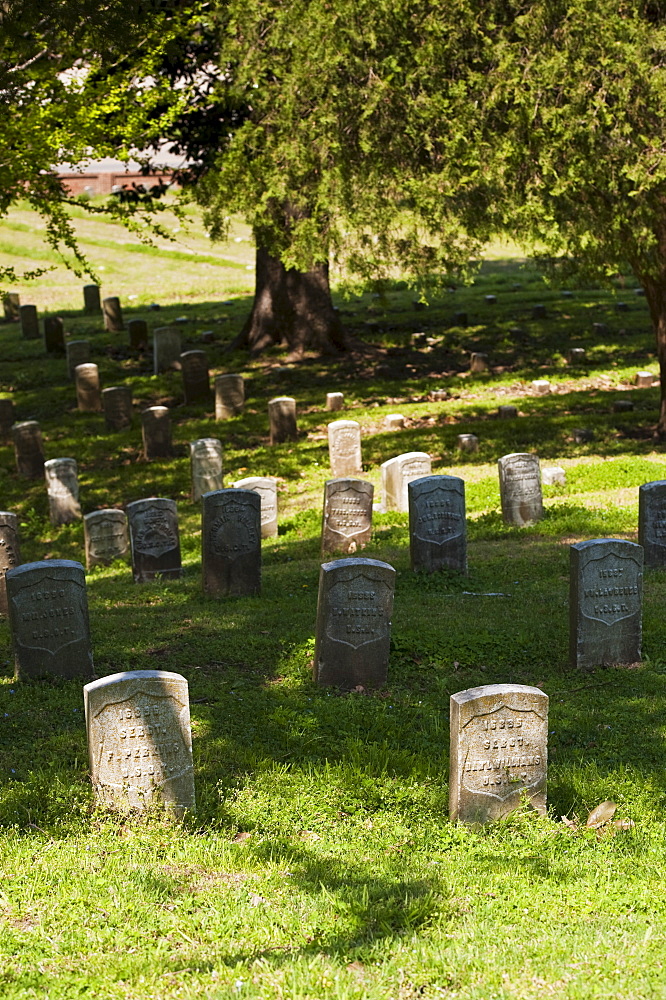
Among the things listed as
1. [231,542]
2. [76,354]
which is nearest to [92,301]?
[76,354]

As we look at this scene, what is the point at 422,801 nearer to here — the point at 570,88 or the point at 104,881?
the point at 104,881

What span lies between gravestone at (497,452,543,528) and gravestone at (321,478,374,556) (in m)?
1.72

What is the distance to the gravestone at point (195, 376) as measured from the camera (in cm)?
2066

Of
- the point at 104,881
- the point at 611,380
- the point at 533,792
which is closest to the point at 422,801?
the point at 533,792

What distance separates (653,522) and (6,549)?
251 inches

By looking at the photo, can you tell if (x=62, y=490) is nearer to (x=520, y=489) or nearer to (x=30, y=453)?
(x=30, y=453)

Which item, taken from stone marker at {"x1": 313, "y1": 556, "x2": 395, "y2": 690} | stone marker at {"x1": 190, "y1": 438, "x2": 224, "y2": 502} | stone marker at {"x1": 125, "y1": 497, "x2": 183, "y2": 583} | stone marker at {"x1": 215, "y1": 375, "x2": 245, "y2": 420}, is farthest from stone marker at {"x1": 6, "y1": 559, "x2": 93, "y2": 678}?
stone marker at {"x1": 215, "y1": 375, "x2": 245, "y2": 420}

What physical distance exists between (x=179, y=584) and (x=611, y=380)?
42.1ft

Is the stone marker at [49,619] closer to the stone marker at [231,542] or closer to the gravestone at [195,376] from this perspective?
the stone marker at [231,542]

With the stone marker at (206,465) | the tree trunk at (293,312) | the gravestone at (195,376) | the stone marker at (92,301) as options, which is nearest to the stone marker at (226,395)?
the gravestone at (195,376)

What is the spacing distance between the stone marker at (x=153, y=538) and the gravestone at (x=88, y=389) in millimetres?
9155

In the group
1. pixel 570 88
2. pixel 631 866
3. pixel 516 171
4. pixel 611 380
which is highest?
pixel 570 88

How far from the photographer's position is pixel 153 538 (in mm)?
11977

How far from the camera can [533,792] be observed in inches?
257
